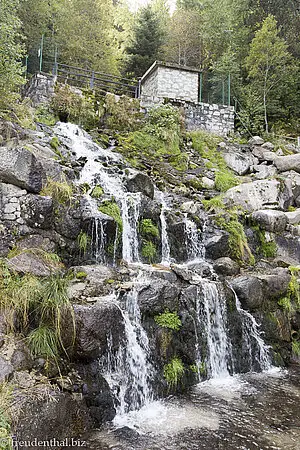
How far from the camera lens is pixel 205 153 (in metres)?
15.0

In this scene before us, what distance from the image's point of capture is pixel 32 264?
6172 mm

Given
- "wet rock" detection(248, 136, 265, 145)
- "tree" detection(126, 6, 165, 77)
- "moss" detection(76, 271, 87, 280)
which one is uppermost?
"tree" detection(126, 6, 165, 77)

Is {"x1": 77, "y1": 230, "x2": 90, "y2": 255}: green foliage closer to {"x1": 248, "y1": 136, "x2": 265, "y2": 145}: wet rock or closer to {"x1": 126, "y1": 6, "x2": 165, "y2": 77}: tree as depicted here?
{"x1": 248, "y1": 136, "x2": 265, "y2": 145}: wet rock

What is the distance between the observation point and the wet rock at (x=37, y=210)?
6984 mm

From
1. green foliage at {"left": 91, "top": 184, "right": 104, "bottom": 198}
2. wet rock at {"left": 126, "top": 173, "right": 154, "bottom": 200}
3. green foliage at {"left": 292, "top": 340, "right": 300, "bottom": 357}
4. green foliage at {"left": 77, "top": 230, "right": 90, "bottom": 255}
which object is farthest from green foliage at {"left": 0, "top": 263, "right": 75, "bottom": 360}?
green foliage at {"left": 292, "top": 340, "right": 300, "bottom": 357}

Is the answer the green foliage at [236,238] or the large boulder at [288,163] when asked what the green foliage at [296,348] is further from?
the large boulder at [288,163]

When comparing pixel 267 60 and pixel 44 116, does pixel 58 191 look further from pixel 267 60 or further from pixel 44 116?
pixel 267 60

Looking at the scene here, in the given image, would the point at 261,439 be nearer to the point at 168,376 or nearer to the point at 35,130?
the point at 168,376

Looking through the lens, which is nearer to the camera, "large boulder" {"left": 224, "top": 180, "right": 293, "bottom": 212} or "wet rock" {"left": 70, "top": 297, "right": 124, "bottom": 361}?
"wet rock" {"left": 70, "top": 297, "right": 124, "bottom": 361}

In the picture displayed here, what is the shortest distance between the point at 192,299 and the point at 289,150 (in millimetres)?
11760

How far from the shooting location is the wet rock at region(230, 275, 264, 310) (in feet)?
24.6

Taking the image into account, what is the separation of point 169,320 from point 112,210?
10.4 ft

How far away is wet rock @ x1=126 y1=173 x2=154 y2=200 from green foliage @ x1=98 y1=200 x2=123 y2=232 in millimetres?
1214

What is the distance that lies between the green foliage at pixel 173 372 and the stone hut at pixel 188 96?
41.0 ft
